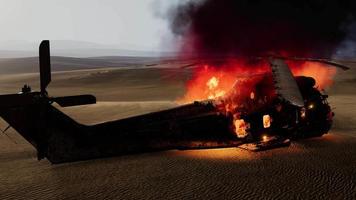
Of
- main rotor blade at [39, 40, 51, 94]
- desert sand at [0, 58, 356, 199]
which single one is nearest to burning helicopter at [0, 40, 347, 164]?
main rotor blade at [39, 40, 51, 94]

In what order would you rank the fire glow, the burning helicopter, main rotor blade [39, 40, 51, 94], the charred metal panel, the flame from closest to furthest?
main rotor blade [39, 40, 51, 94] < the burning helicopter < the charred metal panel < the fire glow < the flame

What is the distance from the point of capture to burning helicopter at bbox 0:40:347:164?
1191 centimetres

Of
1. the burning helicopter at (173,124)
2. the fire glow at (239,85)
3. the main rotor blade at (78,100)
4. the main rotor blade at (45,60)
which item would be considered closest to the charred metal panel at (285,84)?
the burning helicopter at (173,124)

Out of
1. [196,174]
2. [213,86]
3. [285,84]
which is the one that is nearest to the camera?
[196,174]

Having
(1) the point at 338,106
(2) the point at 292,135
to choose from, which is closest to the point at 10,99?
(2) the point at 292,135

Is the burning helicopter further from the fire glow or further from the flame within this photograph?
the flame

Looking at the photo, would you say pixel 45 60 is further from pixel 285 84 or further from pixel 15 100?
pixel 285 84

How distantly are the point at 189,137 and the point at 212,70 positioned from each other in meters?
4.19

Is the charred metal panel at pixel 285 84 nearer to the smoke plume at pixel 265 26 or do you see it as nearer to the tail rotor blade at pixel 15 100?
the smoke plume at pixel 265 26

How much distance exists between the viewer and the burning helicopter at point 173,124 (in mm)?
11906

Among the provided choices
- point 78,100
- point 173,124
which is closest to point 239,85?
point 173,124

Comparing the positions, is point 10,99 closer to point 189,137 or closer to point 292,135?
point 189,137

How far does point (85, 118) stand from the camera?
25.7 metres

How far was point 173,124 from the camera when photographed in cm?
1395
